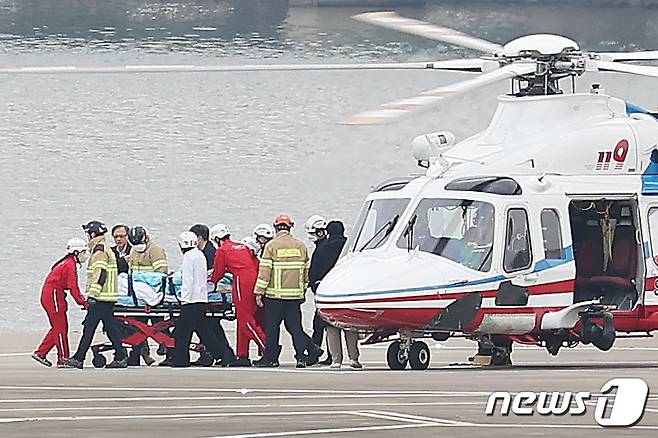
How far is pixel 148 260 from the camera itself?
15.5m

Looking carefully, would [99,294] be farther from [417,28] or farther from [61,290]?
[417,28]

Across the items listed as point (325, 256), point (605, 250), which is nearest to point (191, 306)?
point (325, 256)

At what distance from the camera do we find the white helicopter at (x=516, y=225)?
13797 millimetres

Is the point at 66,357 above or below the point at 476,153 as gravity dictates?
below

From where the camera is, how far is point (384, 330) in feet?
45.9

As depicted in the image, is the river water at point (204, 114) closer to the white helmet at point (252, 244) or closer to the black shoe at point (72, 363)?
the white helmet at point (252, 244)

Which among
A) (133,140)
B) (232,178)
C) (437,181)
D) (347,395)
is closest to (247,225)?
(232,178)

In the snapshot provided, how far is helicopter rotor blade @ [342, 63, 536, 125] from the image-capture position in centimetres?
1094

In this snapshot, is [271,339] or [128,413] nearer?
[128,413]

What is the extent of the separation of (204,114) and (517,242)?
1634 inches

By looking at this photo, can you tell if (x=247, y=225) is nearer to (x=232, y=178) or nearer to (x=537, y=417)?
(x=232, y=178)

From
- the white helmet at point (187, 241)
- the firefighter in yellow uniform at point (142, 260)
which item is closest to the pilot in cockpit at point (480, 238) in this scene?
the white helmet at point (187, 241)

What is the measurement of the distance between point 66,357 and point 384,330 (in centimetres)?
296

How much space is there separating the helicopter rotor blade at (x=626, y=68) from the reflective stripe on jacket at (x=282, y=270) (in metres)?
2.94
